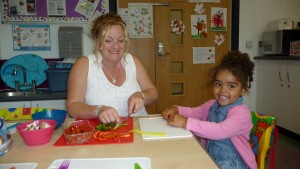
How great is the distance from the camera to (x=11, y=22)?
8.82ft

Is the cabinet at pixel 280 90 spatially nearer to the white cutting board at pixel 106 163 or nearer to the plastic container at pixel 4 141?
the white cutting board at pixel 106 163

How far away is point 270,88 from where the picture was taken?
3072 millimetres

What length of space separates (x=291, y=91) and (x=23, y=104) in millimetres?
2746

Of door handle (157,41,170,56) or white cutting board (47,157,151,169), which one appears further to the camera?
door handle (157,41,170,56)

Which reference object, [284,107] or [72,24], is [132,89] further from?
[284,107]

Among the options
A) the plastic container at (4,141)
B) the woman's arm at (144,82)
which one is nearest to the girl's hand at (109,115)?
the plastic container at (4,141)

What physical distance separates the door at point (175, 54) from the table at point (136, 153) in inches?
87.3

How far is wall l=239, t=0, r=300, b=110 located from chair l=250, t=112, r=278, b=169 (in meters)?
2.32

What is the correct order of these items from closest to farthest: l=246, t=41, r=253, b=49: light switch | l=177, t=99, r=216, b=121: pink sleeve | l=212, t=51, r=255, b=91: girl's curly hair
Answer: l=212, t=51, r=255, b=91: girl's curly hair
l=177, t=99, r=216, b=121: pink sleeve
l=246, t=41, r=253, b=49: light switch

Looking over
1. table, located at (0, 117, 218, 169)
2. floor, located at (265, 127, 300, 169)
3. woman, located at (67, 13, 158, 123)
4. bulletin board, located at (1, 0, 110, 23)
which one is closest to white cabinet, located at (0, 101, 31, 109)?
bulletin board, located at (1, 0, 110, 23)

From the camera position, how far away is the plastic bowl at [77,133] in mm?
891

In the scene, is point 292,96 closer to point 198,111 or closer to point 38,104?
point 198,111

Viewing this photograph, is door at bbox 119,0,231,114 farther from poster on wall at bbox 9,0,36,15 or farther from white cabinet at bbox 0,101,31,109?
white cabinet at bbox 0,101,31,109

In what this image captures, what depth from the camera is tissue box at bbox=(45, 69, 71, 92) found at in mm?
2426
